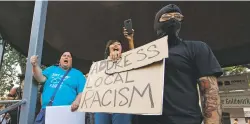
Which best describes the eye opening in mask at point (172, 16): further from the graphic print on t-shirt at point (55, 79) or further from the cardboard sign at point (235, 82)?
the cardboard sign at point (235, 82)

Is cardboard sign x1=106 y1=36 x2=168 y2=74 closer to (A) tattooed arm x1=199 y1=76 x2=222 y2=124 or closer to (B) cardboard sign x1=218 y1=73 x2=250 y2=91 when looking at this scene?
(A) tattooed arm x1=199 y1=76 x2=222 y2=124

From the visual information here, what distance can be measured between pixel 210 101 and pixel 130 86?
407 mm

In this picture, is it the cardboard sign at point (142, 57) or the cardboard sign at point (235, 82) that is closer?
the cardboard sign at point (142, 57)

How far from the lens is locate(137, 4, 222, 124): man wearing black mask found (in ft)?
4.24

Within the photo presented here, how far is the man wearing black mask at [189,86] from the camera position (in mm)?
1292

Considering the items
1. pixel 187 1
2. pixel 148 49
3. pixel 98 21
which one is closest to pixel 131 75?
pixel 148 49

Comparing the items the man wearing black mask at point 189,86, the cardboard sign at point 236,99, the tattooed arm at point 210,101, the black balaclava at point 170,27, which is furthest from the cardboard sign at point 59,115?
the cardboard sign at point 236,99

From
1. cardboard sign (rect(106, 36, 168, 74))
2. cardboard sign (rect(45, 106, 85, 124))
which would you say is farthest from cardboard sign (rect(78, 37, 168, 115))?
cardboard sign (rect(45, 106, 85, 124))

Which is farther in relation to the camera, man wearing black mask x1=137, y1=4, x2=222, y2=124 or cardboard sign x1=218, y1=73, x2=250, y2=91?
cardboard sign x1=218, y1=73, x2=250, y2=91

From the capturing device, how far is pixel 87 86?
1.67m

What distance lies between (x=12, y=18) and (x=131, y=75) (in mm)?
3498

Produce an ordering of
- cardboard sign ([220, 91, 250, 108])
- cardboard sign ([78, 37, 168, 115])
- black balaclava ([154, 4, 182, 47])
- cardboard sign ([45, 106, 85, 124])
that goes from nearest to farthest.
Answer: cardboard sign ([78, 37, 168, 115]) → black balaclava ([154, 4, 182, 47]) → cardboard sign ([45, 106, 85, 124]) → cardboard sign ([220, 91, 250, 108])

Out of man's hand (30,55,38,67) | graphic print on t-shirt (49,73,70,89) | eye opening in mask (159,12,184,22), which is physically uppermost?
eye opening in mask (159,12,184,22)

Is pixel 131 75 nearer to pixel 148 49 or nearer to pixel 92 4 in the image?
pixel 148 49
